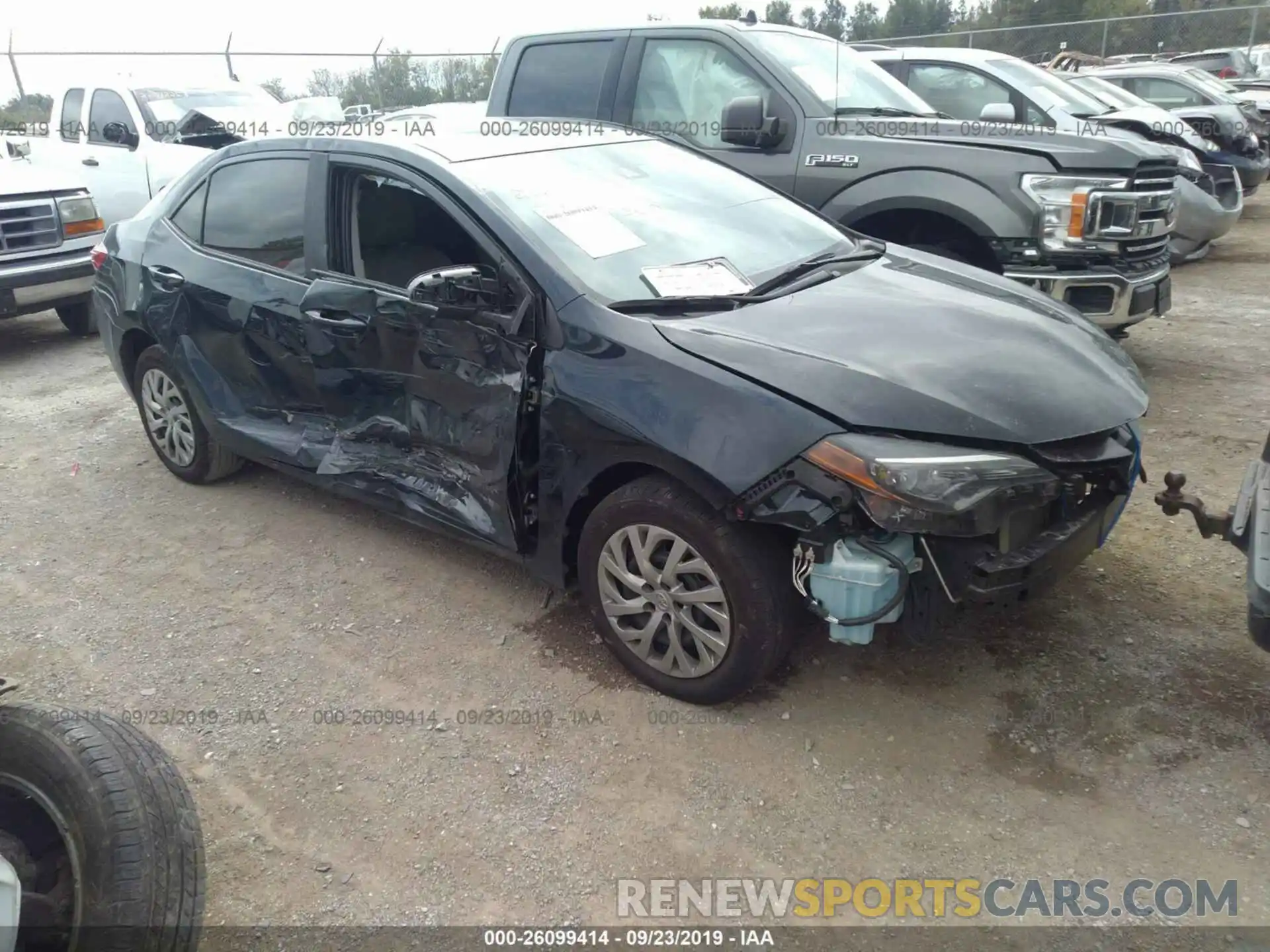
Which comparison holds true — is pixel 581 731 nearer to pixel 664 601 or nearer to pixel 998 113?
pixel 664 601

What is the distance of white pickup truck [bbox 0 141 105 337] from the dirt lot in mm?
3691

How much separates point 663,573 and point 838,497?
0.65m

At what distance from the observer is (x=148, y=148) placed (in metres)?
9.03

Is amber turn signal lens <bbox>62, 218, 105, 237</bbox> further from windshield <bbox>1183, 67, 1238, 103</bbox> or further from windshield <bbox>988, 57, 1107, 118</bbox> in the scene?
windshield <bbox>1183, 67, 1238, 103</bbox>

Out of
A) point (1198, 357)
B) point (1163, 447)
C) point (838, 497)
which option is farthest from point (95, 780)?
point (1198, 357)

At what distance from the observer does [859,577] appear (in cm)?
257

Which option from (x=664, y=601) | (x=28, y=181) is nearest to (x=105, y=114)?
(x=28, y=181)

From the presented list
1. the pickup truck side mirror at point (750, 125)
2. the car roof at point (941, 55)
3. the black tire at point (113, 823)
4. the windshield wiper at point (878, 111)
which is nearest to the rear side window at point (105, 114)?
the pickup truck side mirror at point (750, 125)

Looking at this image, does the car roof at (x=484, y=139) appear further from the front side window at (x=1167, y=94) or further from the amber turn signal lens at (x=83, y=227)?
the front side window at (x=1167, y=94)

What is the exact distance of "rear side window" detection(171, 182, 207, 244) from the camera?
4391mm

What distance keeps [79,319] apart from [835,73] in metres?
6.49

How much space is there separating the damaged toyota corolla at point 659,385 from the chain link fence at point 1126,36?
2093 centimetres

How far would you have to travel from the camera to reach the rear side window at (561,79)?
5977 mm

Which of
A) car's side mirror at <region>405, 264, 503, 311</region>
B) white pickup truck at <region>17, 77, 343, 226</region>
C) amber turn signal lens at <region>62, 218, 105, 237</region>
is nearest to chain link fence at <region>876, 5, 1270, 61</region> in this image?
white pickup truck at <region>17, 77, 343, 226</region>
